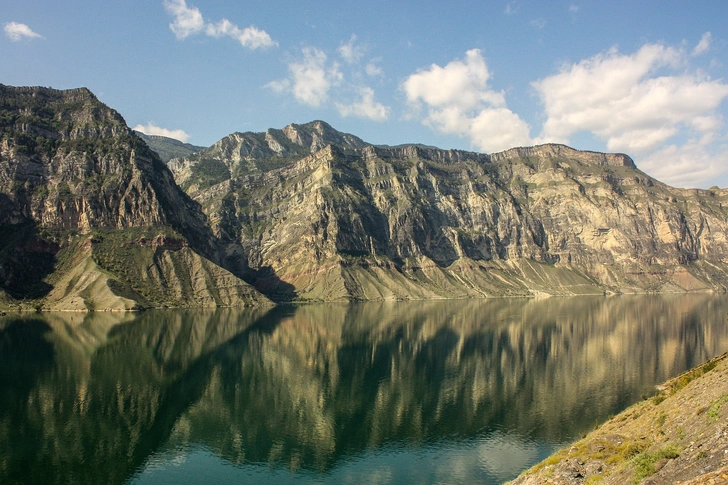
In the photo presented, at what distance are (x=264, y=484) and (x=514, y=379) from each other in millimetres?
61204

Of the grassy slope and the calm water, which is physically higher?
the grassy slope

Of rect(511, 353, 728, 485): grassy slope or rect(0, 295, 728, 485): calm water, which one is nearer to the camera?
rect(511, 353, 728, 485): grassy slope

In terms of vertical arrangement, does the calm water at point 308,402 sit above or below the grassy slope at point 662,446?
below

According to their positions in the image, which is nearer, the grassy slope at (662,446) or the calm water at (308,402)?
the grassy slope at (662,446)

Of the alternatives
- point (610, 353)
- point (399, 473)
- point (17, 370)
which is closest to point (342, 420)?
point (399, 473)

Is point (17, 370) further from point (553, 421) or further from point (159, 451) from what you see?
point (553, 421)

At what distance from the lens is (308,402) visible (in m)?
87.7

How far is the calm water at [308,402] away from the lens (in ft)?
196

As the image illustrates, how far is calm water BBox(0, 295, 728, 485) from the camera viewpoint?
59.7 metres

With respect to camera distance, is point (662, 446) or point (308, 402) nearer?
point (662, 446)

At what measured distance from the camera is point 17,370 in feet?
346

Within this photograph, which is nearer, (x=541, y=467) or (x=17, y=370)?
(x=541, y=467)

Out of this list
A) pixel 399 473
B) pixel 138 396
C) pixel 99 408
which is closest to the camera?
pixel 399 473

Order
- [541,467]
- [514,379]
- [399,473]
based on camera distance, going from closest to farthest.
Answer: [541,467], [399,473], [514,379]
